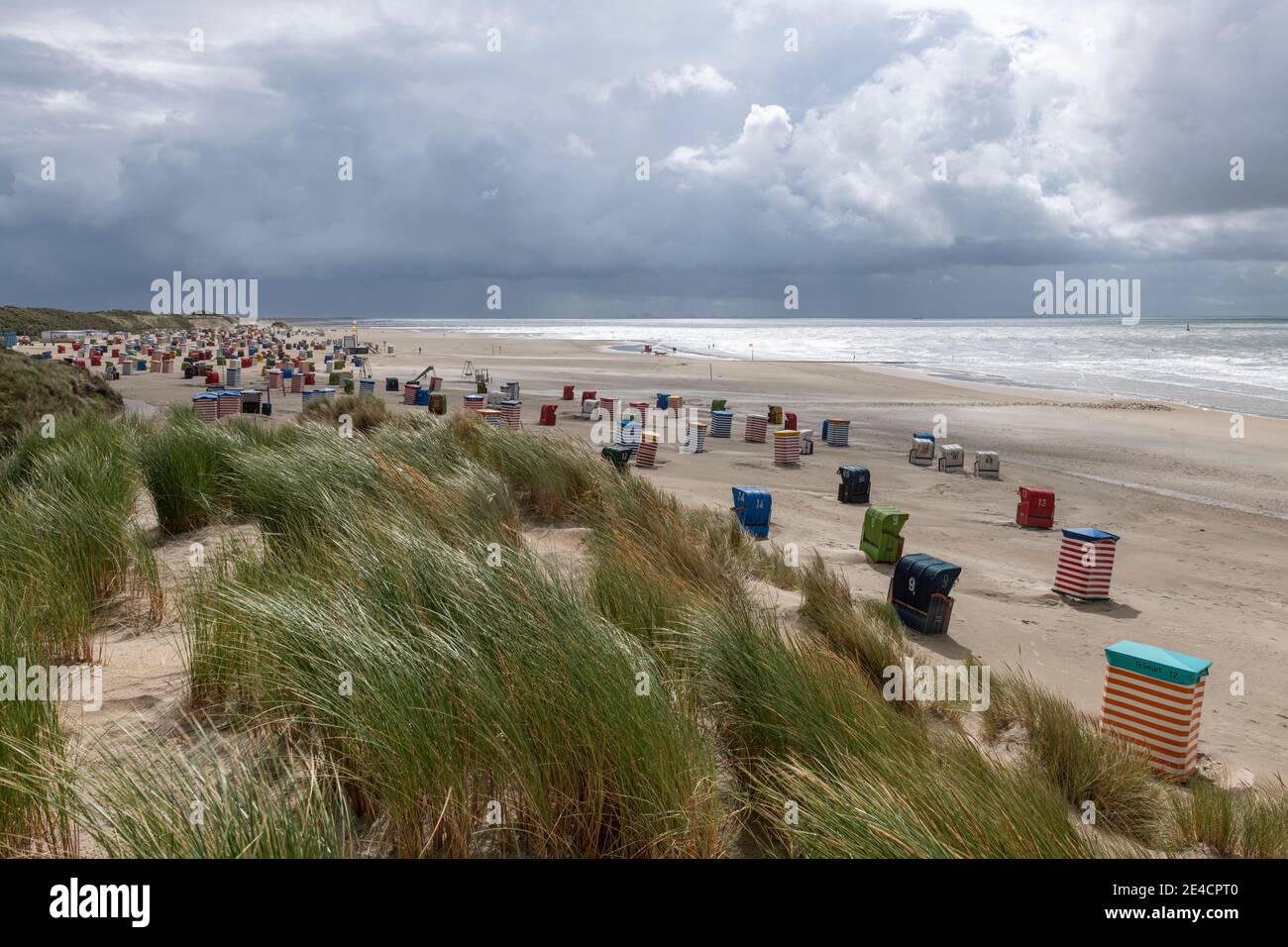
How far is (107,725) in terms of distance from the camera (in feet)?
10.7

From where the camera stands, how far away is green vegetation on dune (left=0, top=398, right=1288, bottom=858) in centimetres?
267

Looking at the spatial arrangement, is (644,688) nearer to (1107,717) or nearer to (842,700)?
(842,700)

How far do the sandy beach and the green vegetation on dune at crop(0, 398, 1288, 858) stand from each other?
95.5 inches

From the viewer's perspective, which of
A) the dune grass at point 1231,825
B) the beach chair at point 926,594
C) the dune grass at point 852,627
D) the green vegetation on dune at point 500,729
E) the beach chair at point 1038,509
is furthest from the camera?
the beach chair at point 1038,509

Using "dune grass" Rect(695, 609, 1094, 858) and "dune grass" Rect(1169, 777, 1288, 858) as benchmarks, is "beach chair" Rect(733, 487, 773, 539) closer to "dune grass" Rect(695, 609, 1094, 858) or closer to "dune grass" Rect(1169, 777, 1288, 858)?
"dune grass" Rect(695, 609, 1094, 858)

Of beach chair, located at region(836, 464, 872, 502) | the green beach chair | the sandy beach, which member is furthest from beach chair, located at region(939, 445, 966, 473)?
the green beach chair

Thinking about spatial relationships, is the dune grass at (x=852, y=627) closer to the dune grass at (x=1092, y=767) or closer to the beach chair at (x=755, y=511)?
the dune grass at (x=1092, y=767)

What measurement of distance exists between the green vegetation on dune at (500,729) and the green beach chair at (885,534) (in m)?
4.00

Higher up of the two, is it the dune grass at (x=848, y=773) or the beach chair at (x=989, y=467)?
the beach chair at (x=989, y=467)

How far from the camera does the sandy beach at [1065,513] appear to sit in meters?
7.52

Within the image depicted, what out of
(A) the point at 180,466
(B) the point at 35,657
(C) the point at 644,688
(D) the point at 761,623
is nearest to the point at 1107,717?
(D) the point at 761,623

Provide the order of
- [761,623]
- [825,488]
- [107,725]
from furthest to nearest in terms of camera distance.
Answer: [825,488] < [761,623] < [107,725]

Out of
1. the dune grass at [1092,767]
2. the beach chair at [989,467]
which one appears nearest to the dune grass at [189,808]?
the dune grass at [1092,767]
